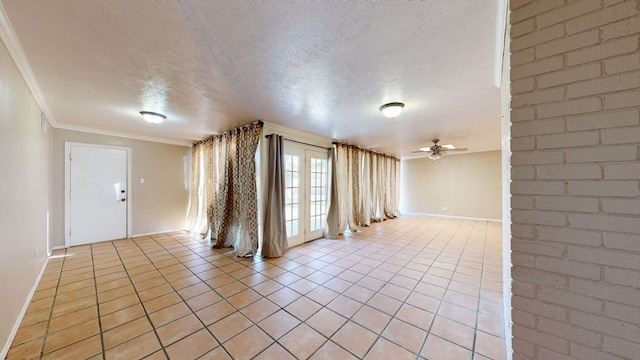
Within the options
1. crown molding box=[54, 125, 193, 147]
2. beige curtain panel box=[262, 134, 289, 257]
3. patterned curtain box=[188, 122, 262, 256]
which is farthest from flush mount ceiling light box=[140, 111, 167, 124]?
crown molding box=[54, 125, 193, 147]

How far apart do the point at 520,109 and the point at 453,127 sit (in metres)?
3.39

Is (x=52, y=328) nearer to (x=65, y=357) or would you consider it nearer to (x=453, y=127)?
(x=65, y=357)

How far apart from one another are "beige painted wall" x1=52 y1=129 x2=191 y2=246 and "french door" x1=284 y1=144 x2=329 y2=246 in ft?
10.5

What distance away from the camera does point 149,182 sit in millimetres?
5117

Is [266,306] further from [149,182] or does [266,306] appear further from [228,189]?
[149,182]

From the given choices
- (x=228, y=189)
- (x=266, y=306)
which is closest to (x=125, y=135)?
(x=228, y=189)

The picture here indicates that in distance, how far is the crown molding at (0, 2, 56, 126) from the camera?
1.50 metres

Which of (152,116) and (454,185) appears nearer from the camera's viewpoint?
(152,116)

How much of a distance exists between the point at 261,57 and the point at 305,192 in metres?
3.08

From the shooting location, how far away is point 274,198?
381 centimetres

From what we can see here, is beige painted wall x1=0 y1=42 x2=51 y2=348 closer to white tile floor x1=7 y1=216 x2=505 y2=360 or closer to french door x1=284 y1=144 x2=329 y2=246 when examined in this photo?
white tile floor x1=7 y1=216 x2=505 y2=360

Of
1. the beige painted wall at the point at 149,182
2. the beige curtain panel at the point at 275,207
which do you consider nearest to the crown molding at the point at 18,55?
the beige painted wall at the point at 149,182

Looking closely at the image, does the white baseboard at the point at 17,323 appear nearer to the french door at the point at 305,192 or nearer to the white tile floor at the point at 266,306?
the white tile floor at the point at 266,306

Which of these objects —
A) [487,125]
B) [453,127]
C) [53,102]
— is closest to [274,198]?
[53,102]
